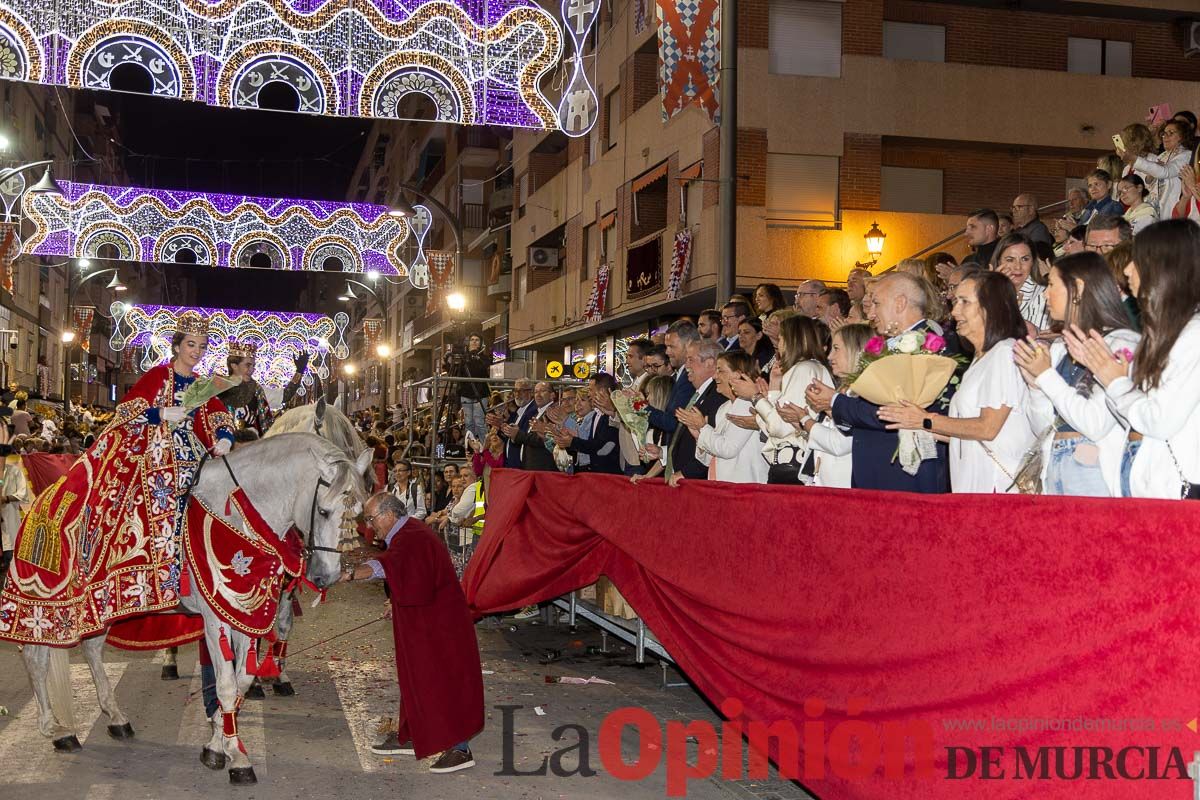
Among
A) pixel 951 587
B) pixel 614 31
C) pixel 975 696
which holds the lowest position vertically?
pixel 975 696

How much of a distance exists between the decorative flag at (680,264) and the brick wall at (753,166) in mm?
1446

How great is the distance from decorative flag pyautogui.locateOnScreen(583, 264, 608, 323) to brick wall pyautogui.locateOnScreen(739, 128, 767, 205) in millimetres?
6552

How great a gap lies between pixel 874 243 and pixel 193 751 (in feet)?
60.5

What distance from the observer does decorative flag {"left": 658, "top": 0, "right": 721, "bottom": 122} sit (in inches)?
550

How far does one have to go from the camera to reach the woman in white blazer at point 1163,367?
4.07m

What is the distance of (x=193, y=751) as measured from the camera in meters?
7.69

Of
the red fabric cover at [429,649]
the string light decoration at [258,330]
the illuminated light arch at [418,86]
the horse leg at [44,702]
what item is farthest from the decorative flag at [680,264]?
the string light decoration at [258,330]

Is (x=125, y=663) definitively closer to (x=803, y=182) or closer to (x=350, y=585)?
(x=350, y=585)

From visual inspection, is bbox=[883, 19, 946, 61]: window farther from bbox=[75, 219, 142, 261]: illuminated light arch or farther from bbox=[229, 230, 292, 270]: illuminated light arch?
bbox=[75, 219, 142, 261]: illuminated light arch

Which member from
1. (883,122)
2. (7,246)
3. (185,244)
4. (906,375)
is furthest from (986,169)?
(906,375)

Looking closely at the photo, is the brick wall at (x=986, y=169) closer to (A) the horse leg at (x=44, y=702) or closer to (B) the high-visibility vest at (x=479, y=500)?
(B) the high-visibility vest at (x=479, y=500)

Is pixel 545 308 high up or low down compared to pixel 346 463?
up

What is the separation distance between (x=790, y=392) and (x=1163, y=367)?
3767mm

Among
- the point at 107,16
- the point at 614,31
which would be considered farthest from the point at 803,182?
the point at 107,16
